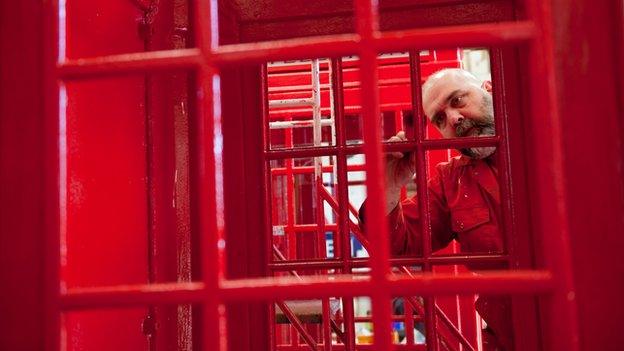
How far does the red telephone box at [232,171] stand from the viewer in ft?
2.93

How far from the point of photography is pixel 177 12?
1.82 meters

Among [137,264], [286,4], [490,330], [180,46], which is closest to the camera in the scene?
[137,264]

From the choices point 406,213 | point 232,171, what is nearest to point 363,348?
point 406,213

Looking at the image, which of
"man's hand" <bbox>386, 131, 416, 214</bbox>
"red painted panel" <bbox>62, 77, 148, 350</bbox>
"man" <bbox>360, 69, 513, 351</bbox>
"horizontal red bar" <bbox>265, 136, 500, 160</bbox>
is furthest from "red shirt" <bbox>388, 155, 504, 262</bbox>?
"red painted panel" <bbox>62, 77, 148, 350</bbox>

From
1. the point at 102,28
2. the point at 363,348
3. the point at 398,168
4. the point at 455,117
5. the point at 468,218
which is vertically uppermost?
the point at 102,28

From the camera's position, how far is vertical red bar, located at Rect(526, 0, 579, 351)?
0.86m

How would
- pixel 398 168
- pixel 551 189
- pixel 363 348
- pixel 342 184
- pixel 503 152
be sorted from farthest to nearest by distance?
pixel 363 348 < pixel 398 168 < pixel 342 184 < pixel 503 152 < pixel 551 189

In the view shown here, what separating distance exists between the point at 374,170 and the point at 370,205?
58 millimetres

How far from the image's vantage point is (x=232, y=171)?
1.97m

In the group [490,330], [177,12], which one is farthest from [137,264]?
[490,330]

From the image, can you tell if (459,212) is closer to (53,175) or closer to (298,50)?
(298,50)

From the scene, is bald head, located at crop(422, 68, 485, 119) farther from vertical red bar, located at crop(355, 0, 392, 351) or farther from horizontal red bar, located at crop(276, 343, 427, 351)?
vertical red bar, located at crop(355, 0, 392, 351)

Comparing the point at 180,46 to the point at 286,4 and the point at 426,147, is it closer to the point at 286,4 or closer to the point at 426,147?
the point at 286,4

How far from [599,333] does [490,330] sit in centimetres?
139
